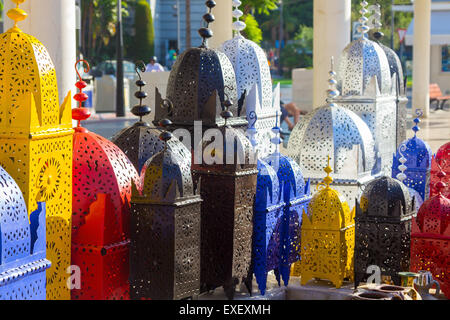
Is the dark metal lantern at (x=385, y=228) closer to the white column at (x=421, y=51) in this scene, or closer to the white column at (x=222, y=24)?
the white column at (x=222, y=24)

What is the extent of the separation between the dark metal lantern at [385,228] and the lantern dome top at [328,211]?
0.79 ft

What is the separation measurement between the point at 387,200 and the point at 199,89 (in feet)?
5.56

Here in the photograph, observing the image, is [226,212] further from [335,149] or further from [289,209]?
[335,149]

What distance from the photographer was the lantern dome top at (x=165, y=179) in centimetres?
586

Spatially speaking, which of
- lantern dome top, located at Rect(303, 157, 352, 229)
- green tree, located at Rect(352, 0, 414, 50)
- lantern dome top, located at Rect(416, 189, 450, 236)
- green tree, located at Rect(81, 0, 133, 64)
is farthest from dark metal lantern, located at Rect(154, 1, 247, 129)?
green tree, located at Rect(81, 0, 133, 64)

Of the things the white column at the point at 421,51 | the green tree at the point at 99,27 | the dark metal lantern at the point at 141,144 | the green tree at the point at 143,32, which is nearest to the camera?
the dark metal lantern at the point at 141,144

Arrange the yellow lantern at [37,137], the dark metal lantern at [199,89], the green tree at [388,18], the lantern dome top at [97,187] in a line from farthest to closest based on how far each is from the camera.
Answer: the green tree at [388,18]
the dark metal lantern at [199,89]
the lantern dome top at [97,187]
the yellow lantern at [37,137]

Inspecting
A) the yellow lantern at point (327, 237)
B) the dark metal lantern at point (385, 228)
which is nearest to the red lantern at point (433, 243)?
the dark metal lantern at point (385, 228)

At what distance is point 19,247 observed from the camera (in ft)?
16.9

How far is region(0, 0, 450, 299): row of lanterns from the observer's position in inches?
216

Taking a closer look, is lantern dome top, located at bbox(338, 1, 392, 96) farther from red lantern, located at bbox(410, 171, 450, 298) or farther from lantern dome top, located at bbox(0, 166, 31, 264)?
lantern dome top, located at bbox(0, 166, 31, 264)

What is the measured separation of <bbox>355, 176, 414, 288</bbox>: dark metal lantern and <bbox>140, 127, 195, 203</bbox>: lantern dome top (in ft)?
6.15

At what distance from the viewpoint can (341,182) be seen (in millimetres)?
8648
